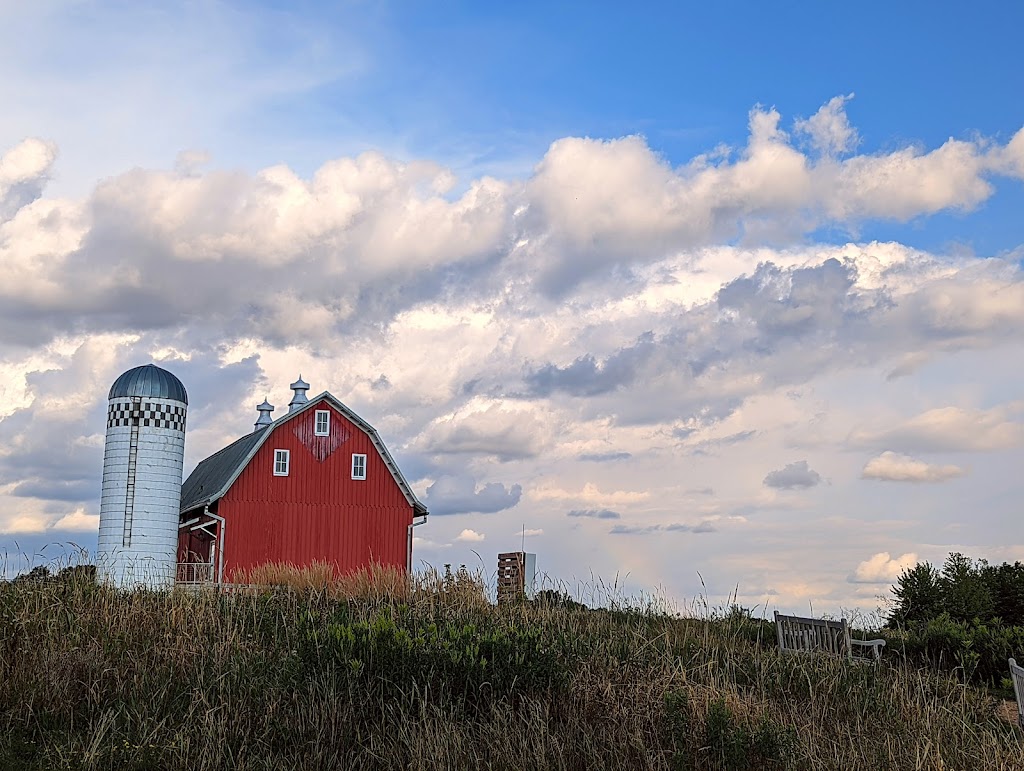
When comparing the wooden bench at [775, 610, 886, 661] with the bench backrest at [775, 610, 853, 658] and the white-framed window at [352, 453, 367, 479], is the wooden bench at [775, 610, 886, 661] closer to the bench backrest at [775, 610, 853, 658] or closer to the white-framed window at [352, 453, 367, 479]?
the bench backrest at [775, 610, 853, 658]

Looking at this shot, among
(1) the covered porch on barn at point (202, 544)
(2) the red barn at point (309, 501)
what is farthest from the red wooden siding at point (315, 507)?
(1) the covered porch on barn at point (202, 544)

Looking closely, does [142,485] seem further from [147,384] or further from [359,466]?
[359,466]

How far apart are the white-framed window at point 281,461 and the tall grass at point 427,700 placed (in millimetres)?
13834

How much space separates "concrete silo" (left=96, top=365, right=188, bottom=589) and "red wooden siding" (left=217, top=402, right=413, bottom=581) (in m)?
2.64

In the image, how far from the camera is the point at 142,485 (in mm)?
22250

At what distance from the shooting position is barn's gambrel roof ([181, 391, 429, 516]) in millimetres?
25156

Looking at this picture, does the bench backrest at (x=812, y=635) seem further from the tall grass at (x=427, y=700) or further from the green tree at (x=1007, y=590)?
the green tree at (x=1007, y=590)

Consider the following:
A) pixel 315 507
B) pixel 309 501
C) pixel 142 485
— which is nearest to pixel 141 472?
pixel 142 485

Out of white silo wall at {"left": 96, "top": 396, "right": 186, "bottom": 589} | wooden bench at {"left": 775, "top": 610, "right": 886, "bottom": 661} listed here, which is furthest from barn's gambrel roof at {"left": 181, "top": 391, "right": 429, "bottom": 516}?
wooden bench at {"left": 775, "top": 610, "right": 886, "bottom": 661}

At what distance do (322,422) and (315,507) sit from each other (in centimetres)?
215

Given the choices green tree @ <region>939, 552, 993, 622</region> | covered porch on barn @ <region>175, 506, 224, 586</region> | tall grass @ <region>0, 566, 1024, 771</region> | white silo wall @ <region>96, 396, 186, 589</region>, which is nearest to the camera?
tall grass @ <region>0, 566, 1024, 771</region>

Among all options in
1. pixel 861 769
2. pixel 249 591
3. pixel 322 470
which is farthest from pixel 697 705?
pixel 322 470

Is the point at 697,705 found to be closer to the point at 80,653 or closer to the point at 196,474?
the point at 80,653

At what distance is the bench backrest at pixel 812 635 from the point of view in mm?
11625
